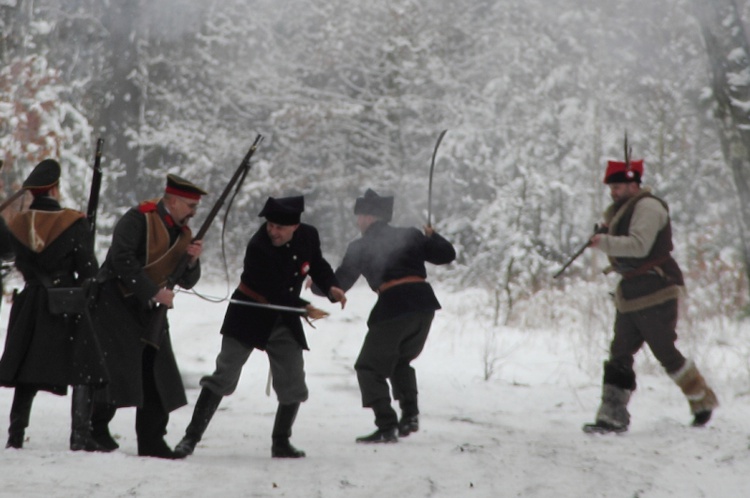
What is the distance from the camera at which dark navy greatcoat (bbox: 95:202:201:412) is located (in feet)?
17.6

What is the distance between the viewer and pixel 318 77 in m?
26.7

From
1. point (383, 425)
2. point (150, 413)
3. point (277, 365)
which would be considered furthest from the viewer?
point (383, 425)

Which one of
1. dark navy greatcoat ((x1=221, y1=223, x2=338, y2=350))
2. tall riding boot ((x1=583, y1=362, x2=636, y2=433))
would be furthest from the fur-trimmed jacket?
dark navy greatcoat ((x1=221, y1=223, x2=338, y2=350))

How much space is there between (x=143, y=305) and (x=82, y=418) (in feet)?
2.36

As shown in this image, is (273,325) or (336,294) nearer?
(273,325)

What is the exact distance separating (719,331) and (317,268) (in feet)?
18.2

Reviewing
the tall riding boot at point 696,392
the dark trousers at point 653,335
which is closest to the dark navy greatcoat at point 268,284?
the dark trousers at point 653,335

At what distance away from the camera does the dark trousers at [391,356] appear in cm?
649

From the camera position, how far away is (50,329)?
555 cm

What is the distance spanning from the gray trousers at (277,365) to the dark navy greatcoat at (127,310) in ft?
1.09


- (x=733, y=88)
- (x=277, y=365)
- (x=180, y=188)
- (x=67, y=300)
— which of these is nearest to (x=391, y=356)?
(x=277, y=365)

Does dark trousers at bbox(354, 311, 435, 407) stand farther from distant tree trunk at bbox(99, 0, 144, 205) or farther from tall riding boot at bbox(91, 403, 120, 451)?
distant tree trunk at bbox(99, 0, 144, 205)

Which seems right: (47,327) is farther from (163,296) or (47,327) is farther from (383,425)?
(383,425)

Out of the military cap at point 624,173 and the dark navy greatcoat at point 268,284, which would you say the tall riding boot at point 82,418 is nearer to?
the dark navy greatcoat at point 268,284
